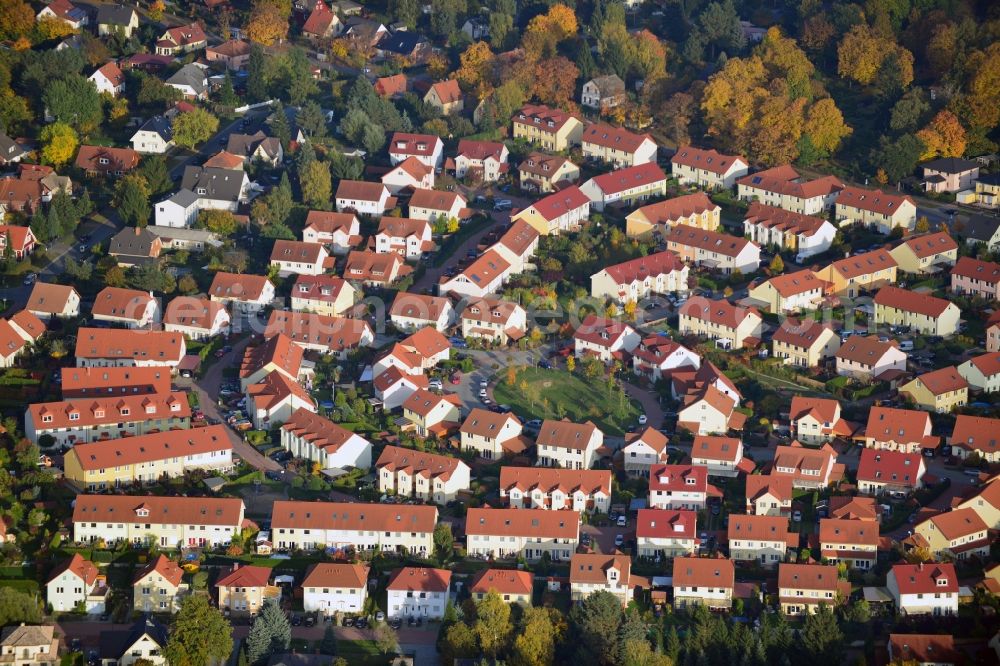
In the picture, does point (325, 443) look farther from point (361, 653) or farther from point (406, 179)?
point (406, 179)

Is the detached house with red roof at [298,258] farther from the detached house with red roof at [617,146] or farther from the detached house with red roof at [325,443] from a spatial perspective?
the detached house with red roof at [617,146]

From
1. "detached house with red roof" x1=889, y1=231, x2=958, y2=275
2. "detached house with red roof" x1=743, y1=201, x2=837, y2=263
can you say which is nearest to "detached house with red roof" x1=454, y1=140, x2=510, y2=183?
"detached house with red roof" x1=743, y1=201, x2=837, y2=263

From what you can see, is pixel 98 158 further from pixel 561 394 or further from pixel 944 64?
pixel 944 64

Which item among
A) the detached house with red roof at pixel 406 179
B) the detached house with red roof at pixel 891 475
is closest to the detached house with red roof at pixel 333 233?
the detached house with red roof at pixel 406 179

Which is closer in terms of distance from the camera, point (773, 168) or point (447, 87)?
point (773, 168)

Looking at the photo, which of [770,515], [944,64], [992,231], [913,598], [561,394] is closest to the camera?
[913,598]

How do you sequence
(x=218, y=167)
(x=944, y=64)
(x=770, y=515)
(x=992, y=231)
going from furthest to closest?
(x=944, y=64) < (x=218, y=167) < (x=992, y=231) < (x=770, y=515)

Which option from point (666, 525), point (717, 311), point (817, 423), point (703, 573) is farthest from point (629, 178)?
point (703, 573)

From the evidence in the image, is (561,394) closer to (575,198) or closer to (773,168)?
(575,198)

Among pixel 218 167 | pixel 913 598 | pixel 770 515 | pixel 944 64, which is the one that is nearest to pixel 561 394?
pixel 770 515
